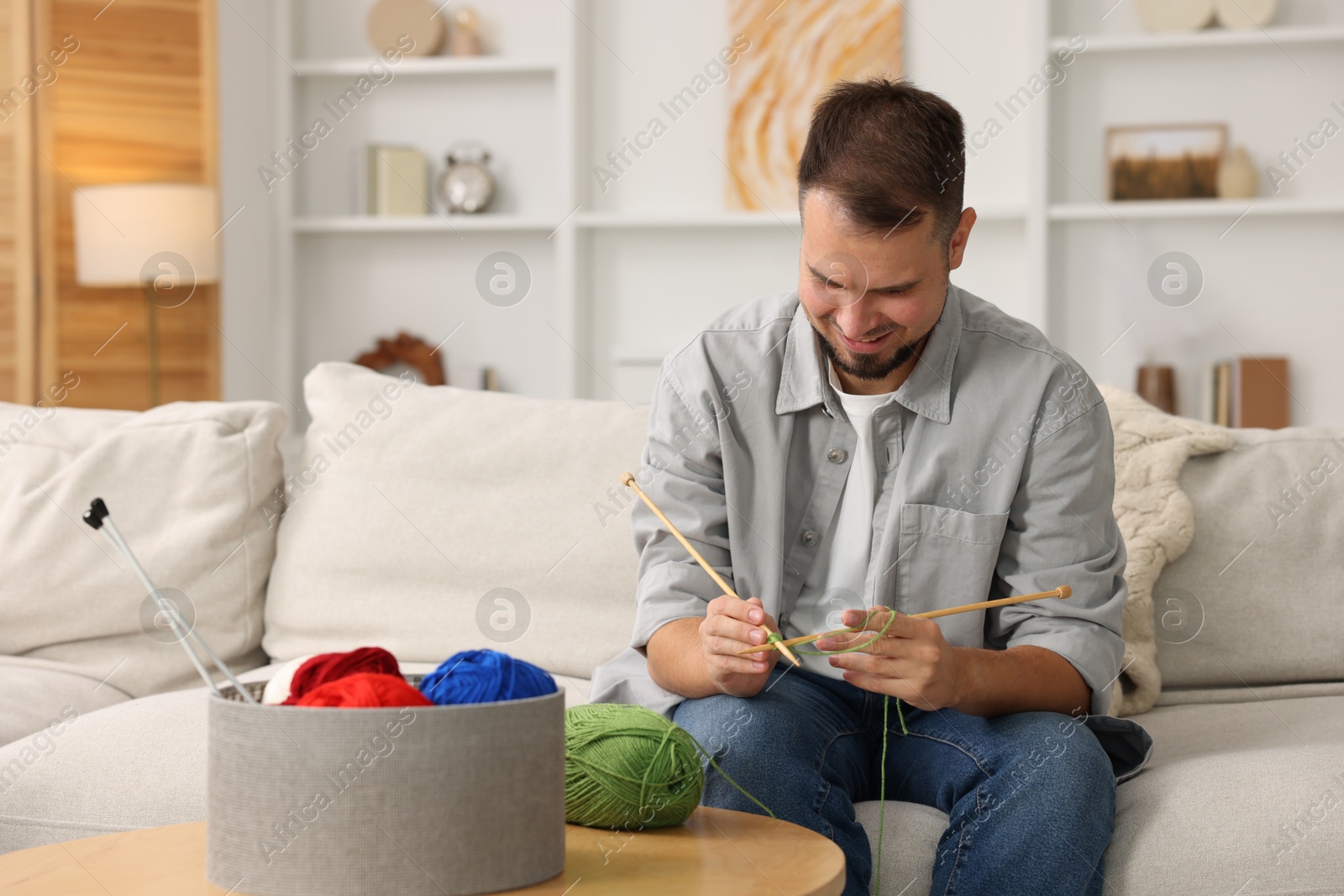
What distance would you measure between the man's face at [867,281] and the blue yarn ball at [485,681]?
0.60 meters

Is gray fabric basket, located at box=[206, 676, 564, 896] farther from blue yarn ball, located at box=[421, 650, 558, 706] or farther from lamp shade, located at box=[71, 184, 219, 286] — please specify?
lamp shade, located at box=[71, 184, 219, 286]

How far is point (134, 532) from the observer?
1.90 meters

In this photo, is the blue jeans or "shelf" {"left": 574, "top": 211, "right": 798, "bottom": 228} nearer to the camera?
the blue jeans

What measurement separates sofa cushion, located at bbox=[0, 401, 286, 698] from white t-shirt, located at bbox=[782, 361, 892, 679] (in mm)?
946

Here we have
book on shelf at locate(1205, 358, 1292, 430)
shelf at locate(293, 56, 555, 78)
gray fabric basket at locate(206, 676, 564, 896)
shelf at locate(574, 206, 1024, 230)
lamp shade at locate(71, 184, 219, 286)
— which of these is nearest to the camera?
gray fabric basket at locate(206, 676, 564, 896)

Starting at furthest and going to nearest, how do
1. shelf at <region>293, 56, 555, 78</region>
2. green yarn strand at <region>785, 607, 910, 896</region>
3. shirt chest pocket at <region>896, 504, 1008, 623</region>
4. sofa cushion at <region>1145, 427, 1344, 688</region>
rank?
shelf at <region>293, 56, 555, 78</region>
sofa cushion at <region>1145, 427, 1344, 688</region>
shirt chest pocket at <region>896, 504, 1008, 623</region>
green yarn strand at <region>785, 607, 910, 896</region>

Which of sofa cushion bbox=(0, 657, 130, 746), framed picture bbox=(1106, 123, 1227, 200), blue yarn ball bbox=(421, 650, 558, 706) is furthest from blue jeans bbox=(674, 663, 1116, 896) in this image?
framed picture bbox=(1106, 123, 1227, 200)

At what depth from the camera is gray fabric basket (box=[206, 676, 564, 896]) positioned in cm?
84

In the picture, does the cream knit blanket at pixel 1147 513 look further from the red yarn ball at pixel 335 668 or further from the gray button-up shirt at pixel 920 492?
the red yarn ball at pixel 335 668

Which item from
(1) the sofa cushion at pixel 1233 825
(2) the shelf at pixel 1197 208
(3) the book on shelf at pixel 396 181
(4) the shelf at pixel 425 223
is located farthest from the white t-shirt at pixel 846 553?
(3) the book on shelf at pixel 396 181

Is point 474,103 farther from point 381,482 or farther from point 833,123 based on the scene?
point 833,123

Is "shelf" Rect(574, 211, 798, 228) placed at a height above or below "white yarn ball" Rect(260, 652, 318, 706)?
above

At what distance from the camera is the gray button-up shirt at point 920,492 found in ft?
4.68

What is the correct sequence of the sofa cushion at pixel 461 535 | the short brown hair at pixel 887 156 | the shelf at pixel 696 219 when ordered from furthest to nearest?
1. the shelf at pixel 696 219
2. the sofa cushion at pixel 461 535
3. the short brown hair at pixel 887 156
